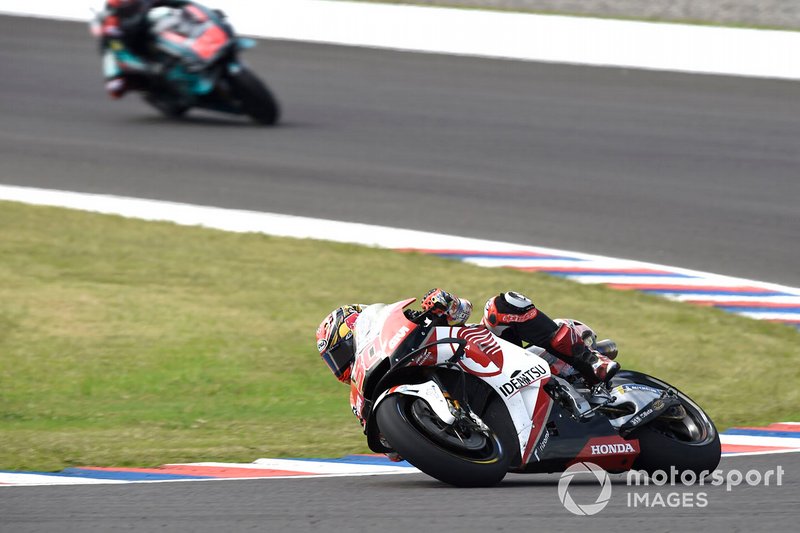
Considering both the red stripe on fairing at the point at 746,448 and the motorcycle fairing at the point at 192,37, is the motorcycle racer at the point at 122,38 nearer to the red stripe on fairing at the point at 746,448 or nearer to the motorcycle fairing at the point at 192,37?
the motorcycle fairing at the point at 192,37

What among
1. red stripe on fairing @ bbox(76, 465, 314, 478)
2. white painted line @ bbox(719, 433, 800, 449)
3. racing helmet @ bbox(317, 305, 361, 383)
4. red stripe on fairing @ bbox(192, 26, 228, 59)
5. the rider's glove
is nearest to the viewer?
the rider's glove

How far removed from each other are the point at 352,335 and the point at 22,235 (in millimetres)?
6846

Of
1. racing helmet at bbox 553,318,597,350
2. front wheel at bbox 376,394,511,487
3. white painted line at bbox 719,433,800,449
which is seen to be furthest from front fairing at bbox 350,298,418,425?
white painted line at bbox 719,433,800,449

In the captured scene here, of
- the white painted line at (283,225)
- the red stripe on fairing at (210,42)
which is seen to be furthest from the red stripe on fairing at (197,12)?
the white painted line at (283,225)

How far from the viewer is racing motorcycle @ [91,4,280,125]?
1566 centimetres

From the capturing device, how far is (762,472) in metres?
6.32

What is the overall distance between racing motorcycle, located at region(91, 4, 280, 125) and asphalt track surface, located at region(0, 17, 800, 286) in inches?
→ 13.3

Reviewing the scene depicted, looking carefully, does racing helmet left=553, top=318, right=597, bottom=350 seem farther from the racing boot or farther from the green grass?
the green grass

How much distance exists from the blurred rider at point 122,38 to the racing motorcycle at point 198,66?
26 mm

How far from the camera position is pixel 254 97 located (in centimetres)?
1598

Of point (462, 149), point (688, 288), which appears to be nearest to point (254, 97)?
point (462, 149)

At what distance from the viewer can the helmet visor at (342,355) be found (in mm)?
6230

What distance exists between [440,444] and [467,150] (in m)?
9.62

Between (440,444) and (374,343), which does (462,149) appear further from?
(440,444)
